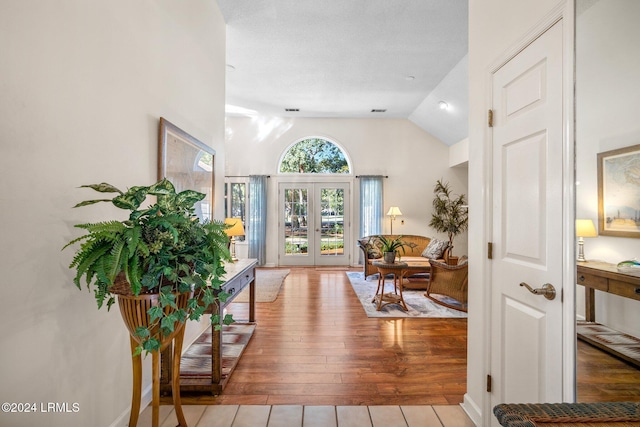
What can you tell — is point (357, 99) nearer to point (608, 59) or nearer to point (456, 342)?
point (456, 342)

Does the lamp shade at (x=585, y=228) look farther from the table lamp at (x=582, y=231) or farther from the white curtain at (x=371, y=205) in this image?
the white curtain at (x=371, y=205)

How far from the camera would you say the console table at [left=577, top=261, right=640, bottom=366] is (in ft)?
3.35

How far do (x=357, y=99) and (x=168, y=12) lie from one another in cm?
453

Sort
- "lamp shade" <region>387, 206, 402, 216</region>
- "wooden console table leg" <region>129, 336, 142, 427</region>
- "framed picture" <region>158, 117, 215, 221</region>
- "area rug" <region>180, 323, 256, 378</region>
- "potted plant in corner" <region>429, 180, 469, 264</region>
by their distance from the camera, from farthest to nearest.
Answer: "potted plant in corner" <region>429, 180, 469, 264</region> → "lamp shade" <region>387, 206, 402, 216</region> → "area rug" <region>180, 323, 256, 378</region> → "framed picture" <region>158, 117, 215, 221</region> → "wooden console table leg" <region>129, 336, 142, 427</region>

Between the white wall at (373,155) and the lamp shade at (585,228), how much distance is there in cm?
634

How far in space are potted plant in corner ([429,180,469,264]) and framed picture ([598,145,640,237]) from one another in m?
6.53

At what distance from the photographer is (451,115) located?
630cm

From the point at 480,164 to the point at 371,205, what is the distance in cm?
565

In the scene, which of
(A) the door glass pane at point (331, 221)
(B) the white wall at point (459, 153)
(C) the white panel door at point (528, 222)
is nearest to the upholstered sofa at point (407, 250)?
(A) the door glass pane at point (331, 221)

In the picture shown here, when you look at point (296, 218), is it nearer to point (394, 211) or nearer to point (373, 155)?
point (394, 211)

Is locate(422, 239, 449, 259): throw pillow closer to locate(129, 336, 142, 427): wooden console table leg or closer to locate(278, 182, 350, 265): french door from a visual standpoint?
locate(278, 182, 350, 265): french door

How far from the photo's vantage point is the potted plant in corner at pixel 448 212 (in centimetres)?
738

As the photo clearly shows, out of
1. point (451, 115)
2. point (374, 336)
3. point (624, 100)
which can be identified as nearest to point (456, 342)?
point (374, 336)

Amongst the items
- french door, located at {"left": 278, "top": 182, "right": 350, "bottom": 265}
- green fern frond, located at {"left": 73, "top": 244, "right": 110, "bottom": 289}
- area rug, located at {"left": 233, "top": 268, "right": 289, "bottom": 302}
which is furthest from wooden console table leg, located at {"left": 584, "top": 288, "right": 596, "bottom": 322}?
french door, located at {"left": 278, "top": 182, "right": 350, "bottom": 265}
